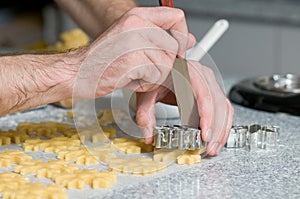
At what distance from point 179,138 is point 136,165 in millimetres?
103

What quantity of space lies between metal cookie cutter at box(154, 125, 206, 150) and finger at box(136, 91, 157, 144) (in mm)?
48

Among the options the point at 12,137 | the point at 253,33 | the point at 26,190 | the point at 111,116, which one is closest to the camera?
the point at 26,190

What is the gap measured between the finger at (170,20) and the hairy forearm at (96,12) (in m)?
0.28

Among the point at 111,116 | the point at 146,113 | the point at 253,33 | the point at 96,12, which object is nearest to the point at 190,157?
the point at 146,113

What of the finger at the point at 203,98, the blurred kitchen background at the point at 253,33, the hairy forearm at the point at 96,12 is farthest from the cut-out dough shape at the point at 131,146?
the blurred kitchen background at the point at 253,33

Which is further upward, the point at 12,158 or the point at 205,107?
the point at 205,107

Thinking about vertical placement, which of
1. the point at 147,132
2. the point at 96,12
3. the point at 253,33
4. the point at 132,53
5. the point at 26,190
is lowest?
the point at 26,190

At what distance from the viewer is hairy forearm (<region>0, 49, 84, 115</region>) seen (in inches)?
43.9

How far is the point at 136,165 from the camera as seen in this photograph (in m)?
1.08

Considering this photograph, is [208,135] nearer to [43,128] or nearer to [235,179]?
[235,179]

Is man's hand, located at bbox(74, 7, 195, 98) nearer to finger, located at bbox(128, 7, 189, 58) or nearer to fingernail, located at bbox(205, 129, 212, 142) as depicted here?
finger, located at bbox(128, 7, 189, 58)

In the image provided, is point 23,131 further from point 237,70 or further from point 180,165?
point 237,70

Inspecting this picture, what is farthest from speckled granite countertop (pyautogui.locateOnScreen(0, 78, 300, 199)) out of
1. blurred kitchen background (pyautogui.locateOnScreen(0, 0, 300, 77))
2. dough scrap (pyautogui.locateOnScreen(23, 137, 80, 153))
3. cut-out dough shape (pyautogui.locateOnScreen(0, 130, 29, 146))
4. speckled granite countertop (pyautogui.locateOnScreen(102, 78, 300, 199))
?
blurred kitchen background (pyautogui.locateOnScreen(0, 0, 300, 77))

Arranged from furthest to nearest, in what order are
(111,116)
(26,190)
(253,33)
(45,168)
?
1. (253,33)
2. (111,116)
3. (45,168)
4. (26,190)
